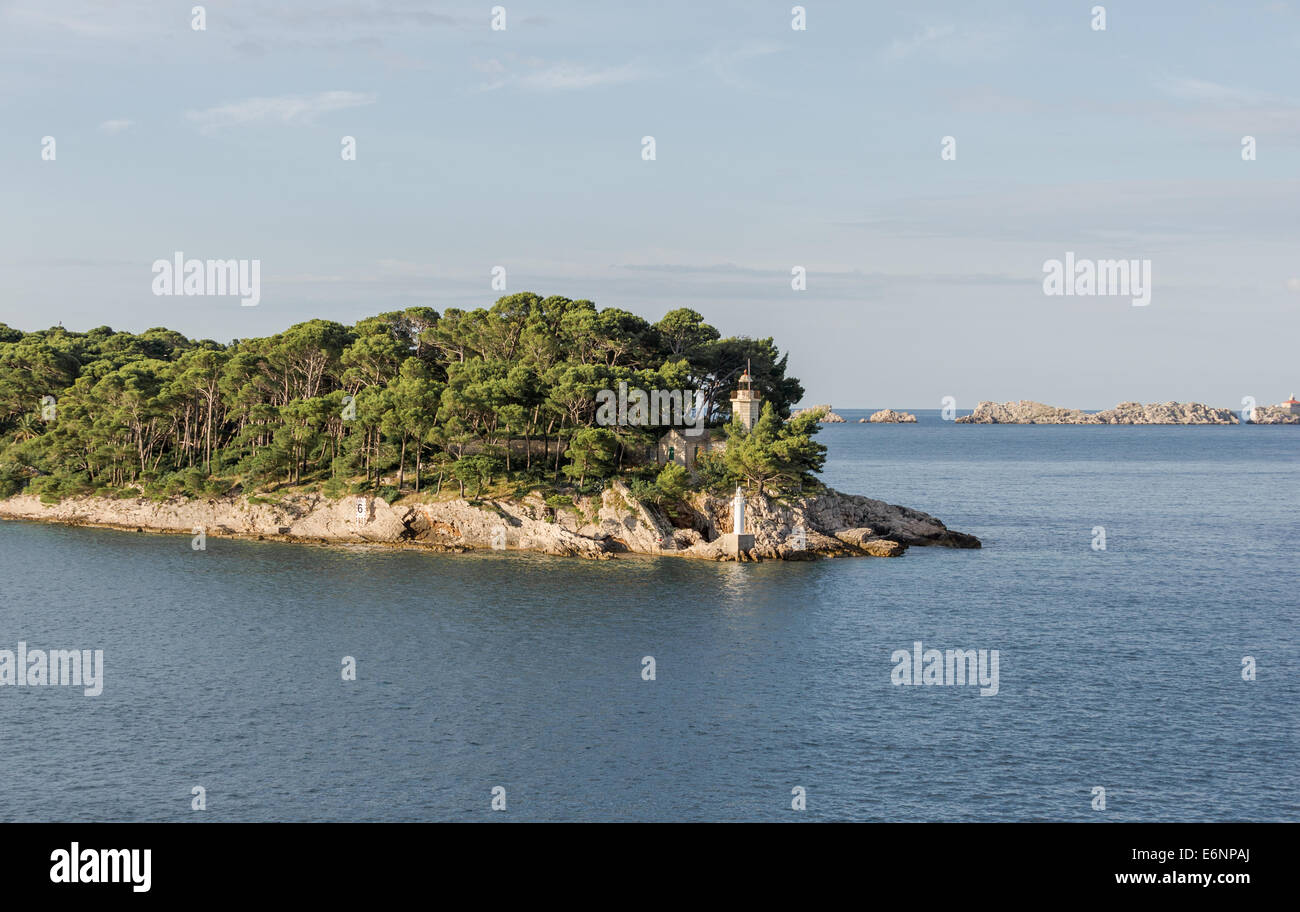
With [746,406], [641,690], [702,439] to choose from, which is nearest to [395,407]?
[702,439]

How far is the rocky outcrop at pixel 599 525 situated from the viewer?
3081 inches

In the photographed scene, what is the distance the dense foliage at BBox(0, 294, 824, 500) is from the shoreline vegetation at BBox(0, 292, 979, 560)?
21cm

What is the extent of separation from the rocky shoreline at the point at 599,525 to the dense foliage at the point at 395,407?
2.26 meters

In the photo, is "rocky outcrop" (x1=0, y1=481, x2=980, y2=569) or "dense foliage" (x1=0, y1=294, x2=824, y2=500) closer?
"rocky outcrop" (x1=0, y1=481, x2=980, y2=569)

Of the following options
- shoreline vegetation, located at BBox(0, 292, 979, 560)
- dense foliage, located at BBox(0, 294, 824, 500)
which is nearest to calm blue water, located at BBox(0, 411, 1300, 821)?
shoreline vegetation, located at BBox(0, 292, 979, 560)

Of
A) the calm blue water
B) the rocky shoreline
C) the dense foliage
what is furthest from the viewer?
A: the dense foliage

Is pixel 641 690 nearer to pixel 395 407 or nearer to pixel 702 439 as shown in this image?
pixel 702 439

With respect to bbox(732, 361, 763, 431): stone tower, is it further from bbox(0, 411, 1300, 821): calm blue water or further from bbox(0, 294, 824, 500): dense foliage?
bbox(0, 411, 1300, 821): calm blue water

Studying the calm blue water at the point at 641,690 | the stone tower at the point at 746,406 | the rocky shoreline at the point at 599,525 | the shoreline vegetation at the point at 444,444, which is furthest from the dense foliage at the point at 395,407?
the calm blue water at the point at 641,690

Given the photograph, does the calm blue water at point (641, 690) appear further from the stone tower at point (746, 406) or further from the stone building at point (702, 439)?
the stone tower at point (746, 406)

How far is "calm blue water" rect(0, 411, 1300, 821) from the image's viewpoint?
3369 centimetres
